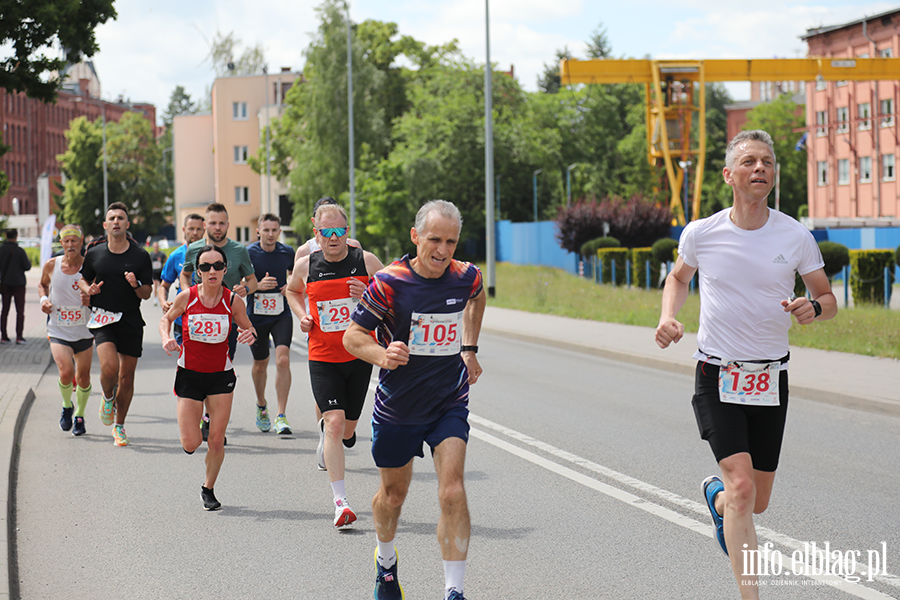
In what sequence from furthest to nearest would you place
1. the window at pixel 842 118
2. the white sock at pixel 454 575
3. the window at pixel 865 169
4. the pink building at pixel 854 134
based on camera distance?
the window at pixel 842 118
the window at pixel 865 169
the pink building at pixel 854 134
the white sock at pixel 454 575

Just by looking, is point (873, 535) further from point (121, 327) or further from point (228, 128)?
point (228, 128)

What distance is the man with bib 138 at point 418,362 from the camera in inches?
184

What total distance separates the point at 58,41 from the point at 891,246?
35.0 metres

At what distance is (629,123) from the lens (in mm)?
97688

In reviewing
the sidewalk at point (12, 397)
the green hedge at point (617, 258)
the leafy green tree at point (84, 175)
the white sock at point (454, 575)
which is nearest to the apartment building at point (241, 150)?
the leafy green tree at point (84, 175)

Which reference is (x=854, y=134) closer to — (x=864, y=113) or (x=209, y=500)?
(x=864, y=113)

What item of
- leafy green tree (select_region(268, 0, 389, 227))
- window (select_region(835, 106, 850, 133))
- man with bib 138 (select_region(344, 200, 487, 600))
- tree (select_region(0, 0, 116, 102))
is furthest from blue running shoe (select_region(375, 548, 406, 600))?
window (select_region(835, 106, 850, 133))

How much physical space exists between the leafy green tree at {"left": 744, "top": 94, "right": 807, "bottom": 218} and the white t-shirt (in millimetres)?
85247

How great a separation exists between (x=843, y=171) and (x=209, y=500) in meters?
64.1

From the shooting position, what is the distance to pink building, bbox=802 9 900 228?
60156 millimetres

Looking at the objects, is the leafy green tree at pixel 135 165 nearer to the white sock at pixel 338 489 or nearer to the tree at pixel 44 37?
the tree at pixel 44 37

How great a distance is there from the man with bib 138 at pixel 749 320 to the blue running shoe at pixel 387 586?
→ 4.84ft

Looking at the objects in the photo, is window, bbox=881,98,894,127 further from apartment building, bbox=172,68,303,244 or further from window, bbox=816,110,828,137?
apartment building, bbox=172,68,303,244

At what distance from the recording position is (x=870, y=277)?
23.8m
